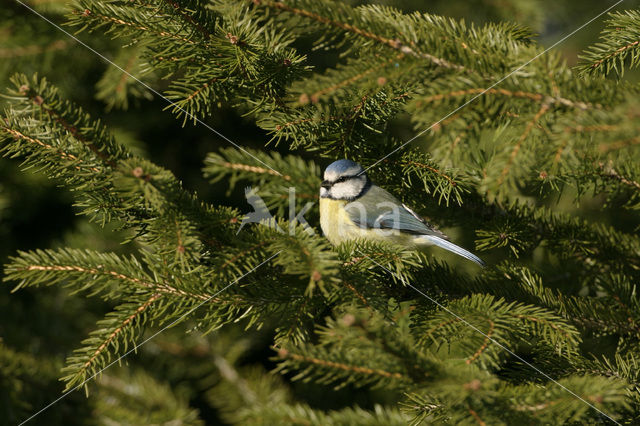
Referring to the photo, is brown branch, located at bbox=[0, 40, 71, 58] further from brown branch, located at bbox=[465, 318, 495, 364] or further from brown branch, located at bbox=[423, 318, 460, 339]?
brown branch, located at bbox=[465, 318, 495, 364]

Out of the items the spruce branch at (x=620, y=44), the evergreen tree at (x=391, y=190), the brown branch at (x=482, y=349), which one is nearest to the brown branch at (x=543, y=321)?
the evergreen tree at (x=391, y=190)

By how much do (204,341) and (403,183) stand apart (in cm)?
194

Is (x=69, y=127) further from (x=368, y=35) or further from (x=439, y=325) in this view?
(x=439, y=325)

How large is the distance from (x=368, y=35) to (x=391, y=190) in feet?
3.38

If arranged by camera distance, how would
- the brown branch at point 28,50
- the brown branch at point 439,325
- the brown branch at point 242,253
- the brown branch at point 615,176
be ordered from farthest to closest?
the brown branch at point 28,50
the brown branch at point 615,176
the brown branch at point 439,325
the brown branch at point 242,253

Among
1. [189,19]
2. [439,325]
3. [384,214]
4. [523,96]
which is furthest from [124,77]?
[523,96]

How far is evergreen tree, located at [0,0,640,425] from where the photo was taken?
1.29m

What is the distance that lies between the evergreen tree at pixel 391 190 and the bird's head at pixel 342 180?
6 centimetres

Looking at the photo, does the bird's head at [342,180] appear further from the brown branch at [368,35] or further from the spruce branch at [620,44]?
the spruce branch at [620,44]

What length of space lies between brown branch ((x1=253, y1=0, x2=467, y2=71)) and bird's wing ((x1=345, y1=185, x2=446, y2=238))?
1096mm

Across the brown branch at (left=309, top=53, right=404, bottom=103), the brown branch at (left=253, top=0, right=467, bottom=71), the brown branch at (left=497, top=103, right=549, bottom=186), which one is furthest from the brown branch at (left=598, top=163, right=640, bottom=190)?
the brown branch at (left=309, top=53, right=404, bottom=103)

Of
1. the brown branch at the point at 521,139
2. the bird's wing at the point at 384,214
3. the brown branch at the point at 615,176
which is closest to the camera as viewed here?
the brown branch at the point at 521,139

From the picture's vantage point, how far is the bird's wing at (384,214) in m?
2.61

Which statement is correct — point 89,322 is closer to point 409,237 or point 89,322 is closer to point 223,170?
point 409,237
